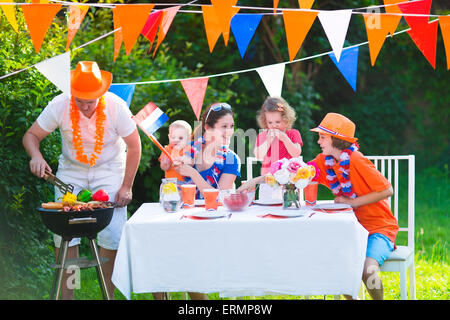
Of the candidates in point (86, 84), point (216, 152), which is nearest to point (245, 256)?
point (216, 152)

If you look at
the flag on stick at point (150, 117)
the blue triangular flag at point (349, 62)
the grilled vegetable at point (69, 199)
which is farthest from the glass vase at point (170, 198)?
the blue triangular flag at point (349, 62)

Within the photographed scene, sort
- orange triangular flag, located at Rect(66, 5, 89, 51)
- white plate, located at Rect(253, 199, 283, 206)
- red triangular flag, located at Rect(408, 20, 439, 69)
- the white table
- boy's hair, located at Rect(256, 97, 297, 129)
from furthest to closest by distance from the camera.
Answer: boy's hair, located at Rect(256, 97, 297, 129) < red triangular flag, located at Rect(408, 20, 439, 69) < orange triangular flag, located at Rect(66, 5, 89, 51) < white plate, located at Rect(253, 199, 283, 206) < the white table

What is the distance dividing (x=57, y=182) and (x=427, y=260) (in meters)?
3.10

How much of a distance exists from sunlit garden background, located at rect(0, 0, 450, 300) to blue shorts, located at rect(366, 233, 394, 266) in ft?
3.40

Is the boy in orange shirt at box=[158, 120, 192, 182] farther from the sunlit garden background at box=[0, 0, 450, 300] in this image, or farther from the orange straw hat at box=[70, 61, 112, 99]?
the sunlit garden background at box=[0, 0, 450, 300]

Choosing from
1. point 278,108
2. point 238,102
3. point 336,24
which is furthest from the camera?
point 238,102

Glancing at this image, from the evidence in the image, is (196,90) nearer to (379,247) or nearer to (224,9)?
(224,9)

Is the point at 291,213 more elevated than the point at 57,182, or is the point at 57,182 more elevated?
the point at 57,182

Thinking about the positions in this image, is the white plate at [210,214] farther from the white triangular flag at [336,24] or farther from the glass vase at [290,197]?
the white triangular flag at [336,24]

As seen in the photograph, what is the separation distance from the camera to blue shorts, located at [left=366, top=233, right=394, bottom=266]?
3.03 metres

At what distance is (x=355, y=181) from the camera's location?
10.6 feet

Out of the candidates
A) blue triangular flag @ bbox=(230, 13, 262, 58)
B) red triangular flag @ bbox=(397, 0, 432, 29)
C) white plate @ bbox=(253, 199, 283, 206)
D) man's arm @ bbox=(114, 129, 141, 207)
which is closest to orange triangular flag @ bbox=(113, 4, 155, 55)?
man's arm @ bbox=(114, 129, 141, 207)

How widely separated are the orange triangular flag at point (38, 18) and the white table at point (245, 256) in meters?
1.17
